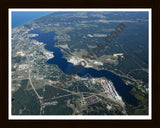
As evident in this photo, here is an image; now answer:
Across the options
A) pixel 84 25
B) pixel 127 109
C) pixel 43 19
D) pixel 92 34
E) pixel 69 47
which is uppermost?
pixel 43 19

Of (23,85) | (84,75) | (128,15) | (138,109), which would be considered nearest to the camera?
(138,109)

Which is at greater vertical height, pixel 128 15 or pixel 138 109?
pixel 128 15

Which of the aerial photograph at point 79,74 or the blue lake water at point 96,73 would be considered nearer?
the aerial photograph at point 79,74

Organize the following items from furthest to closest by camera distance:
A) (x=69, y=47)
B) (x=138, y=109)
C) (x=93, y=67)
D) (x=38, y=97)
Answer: (x=69, y=47) → (x=93, y=67) → (x=38, y=97) → (x=138, y=109)

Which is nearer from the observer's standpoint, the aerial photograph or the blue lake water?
the aerial photograph

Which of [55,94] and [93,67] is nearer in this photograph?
[55,94]

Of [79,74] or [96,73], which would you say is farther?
[96,73]

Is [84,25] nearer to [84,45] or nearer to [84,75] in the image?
[84,45]

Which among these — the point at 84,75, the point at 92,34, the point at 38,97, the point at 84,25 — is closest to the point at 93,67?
the point at 84,75
